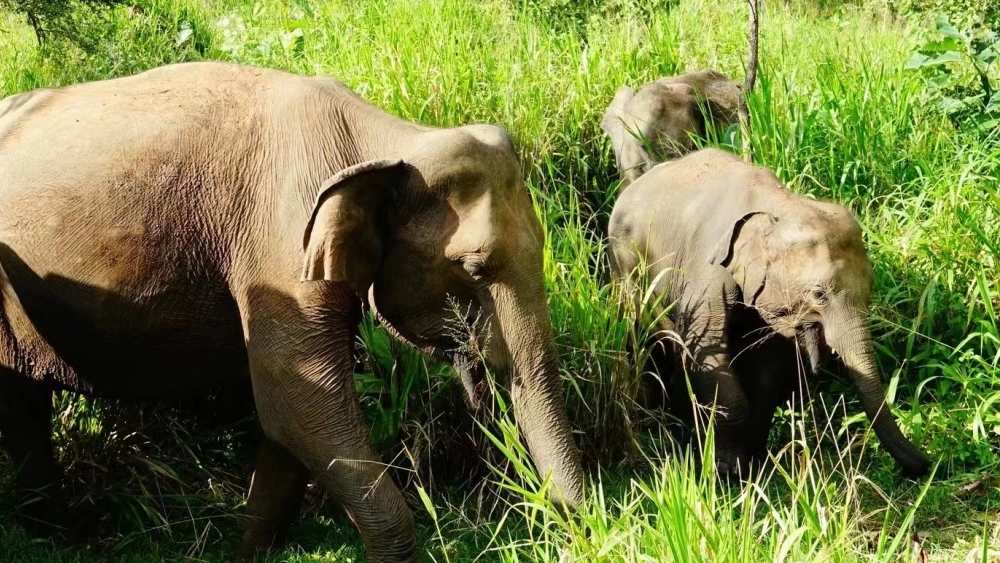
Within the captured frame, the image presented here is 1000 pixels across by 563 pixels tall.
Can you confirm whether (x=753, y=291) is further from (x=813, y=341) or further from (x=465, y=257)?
(x=465, y=257)

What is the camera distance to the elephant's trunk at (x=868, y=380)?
5.25m

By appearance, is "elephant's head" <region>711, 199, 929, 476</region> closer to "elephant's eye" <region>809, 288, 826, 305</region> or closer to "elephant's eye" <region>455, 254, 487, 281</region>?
"elephant's eye" <region>809, 288, 826, 305</region>

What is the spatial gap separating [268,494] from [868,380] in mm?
2516

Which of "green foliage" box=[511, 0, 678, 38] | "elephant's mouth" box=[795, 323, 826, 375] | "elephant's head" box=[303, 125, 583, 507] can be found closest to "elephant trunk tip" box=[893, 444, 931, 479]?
"elephant's mouth" box=[795, 323, 826, 375]

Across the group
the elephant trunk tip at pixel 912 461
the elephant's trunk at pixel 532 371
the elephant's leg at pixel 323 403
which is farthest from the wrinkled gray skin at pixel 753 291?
the elephant's leg at pixel 323 403

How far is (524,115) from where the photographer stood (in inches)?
308

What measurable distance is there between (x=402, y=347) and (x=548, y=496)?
1588mm

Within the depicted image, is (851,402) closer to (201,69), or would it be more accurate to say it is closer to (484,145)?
(484,145)

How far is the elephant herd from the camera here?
427 centimetres

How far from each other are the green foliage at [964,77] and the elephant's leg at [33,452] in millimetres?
5223

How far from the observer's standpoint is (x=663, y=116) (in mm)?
8211

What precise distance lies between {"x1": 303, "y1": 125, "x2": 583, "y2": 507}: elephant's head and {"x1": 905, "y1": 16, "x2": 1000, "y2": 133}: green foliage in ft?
13.2

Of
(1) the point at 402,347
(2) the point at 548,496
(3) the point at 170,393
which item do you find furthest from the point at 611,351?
(3) the point at 170,393

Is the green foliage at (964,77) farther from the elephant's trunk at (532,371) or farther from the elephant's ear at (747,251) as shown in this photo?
the elephant's trunk at (532,371)
